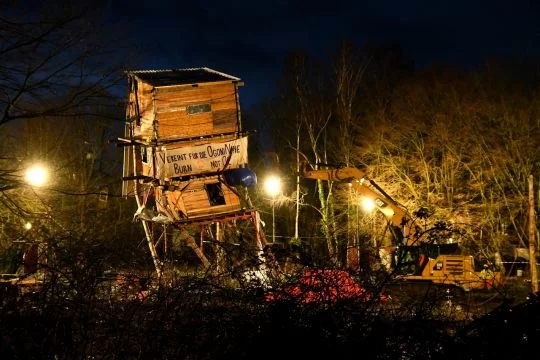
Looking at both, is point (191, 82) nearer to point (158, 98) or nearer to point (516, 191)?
point (158, 98)

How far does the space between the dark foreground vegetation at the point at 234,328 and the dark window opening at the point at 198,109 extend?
1908 centimetres

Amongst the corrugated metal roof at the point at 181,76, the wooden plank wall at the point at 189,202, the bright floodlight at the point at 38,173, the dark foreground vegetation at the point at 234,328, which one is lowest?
the dark foreground vegetation at the point at 234,328

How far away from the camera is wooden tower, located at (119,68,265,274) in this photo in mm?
23859

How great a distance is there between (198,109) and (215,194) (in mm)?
3530

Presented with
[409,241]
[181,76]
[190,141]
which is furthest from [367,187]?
[181,76]

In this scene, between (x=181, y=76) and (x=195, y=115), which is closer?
(x=195, y=115)

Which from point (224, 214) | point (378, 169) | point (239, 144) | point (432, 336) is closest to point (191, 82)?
point (239, 144)

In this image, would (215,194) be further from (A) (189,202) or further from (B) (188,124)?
(B) (188,124)

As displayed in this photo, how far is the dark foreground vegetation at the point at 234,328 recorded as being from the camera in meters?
5.29

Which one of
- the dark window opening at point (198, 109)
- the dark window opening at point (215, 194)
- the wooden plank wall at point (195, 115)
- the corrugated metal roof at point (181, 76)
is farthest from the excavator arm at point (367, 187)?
the corrugated metal roof at point (181, 76)

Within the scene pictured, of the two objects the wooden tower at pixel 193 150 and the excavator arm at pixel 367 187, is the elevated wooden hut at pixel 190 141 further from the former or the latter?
the excavator arm at pixel 367 187

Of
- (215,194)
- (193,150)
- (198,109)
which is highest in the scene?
(198,109)

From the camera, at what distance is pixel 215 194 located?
25.7 m

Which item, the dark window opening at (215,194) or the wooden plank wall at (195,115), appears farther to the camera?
the dark window opening at (215,194)
